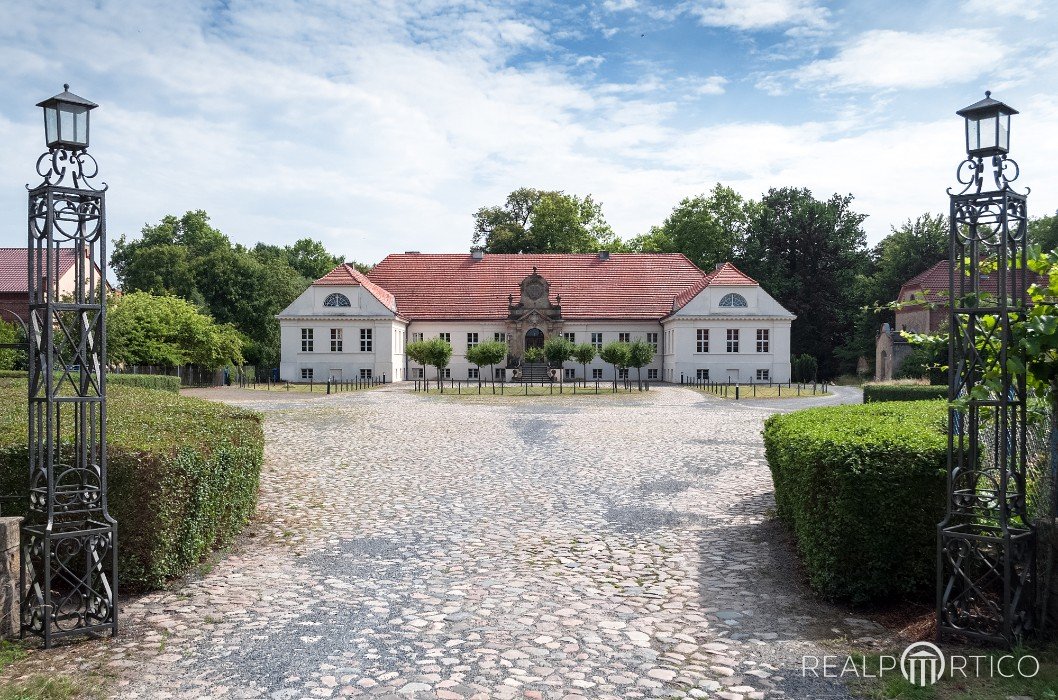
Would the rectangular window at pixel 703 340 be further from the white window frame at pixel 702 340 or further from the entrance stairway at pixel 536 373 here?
the entrance stairway at pixel 536 373

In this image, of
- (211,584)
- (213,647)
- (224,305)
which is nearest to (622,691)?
(213,647)

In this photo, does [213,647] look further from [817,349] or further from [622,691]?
[817,349]

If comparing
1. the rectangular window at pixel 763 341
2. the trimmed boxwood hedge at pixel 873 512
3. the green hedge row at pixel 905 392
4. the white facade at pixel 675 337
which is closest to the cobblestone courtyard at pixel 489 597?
the trimmed boxwood hedge at pixel 873 512

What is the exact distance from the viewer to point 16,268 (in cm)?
4991

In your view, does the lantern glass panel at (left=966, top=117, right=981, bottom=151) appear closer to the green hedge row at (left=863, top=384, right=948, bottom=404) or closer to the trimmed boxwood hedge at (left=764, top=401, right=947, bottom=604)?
the trimmed boxwood hedge at (left=764, top=401, right=947, bottom=604)

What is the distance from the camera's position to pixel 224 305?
2237 inches

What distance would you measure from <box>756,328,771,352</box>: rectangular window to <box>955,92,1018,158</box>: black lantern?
147 feet

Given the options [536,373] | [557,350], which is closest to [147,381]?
[557,350]

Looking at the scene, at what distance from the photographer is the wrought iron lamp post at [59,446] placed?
5.73 metres

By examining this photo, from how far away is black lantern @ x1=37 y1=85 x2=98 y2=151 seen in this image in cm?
598

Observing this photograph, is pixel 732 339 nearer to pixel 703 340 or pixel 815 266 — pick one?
pixel 703 340

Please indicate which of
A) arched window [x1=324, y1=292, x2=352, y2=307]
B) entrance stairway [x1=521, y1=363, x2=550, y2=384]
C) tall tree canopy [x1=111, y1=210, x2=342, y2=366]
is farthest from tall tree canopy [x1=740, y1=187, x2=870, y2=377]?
tall tree canopy [x1=111, y1=210, x2=342, y2=366]

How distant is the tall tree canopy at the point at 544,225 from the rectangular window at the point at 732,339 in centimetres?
2301

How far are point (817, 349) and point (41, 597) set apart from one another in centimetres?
5807
